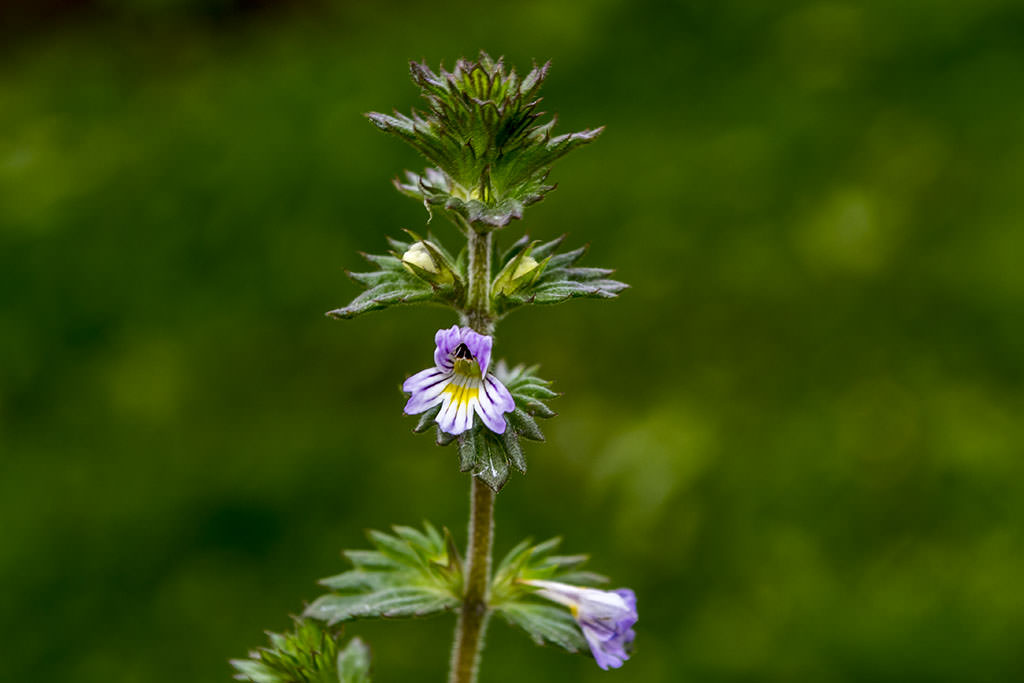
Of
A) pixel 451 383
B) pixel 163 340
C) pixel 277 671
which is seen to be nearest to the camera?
pixel 451 383

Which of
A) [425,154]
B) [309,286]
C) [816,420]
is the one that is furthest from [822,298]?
[425,154]

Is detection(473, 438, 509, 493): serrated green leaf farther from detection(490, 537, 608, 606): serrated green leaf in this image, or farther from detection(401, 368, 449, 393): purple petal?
detection(490, 537, 608, 606): serrated green leaf

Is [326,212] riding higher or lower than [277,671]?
higher

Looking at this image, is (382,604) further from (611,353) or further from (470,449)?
(611,353)

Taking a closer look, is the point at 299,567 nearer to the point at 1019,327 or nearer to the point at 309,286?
the point at 309,286

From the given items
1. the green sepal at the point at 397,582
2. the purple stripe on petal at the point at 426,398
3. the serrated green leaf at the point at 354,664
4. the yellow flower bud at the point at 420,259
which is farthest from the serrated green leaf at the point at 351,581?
the yellow flower bud at the point at 420,259

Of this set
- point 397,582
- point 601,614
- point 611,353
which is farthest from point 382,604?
point 611,353

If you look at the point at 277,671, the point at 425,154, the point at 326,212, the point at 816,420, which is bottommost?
the point at 277,671
